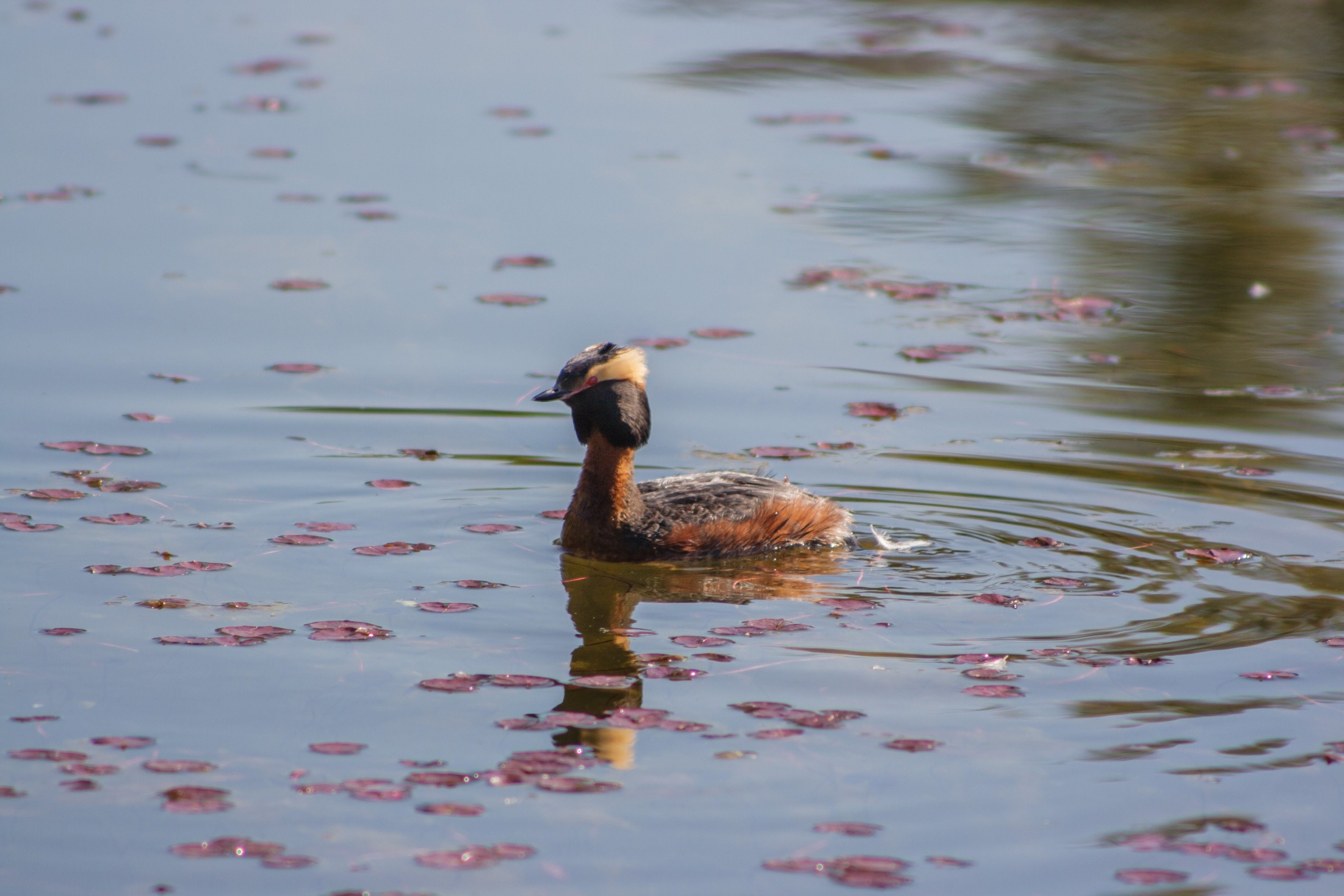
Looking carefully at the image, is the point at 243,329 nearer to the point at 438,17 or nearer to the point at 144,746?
the point at 144,746

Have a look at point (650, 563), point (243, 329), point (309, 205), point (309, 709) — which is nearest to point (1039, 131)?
point (309, 205)

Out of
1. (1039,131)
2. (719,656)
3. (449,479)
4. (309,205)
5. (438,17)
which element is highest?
(438,17)

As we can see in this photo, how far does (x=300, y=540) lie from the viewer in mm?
8492

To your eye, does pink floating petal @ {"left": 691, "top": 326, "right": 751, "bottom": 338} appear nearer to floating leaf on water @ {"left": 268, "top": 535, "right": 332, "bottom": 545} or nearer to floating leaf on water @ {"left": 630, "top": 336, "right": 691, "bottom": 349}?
floating leaf on water @ {"left": 630, "top": 336, "right": 691, "bottom": 349}

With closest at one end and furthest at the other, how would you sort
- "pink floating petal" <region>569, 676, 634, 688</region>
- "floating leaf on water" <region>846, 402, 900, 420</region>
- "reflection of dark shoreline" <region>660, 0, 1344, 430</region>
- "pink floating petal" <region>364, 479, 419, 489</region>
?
"pink floating petal" <region>569, 676, 634, 688</region>, "pink floating petal" <region>364, 479, 419, 489</region>, "floating leaf on water" <region>846, 402, 900, 420</region>, "reflection of dark shoreline" <region>660, 0, 1344, 430</region>

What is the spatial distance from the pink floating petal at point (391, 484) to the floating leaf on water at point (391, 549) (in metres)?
0.92

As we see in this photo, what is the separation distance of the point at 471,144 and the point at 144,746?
11.7 meters

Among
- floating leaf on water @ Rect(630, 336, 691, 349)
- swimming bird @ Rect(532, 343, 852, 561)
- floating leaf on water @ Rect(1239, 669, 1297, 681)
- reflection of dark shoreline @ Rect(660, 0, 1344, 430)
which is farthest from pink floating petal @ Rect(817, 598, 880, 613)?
floating leaf on water @ Rect(630, 336, 691, 349)

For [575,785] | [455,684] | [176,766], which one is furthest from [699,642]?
[176,766]

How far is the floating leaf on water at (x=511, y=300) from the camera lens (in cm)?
1247

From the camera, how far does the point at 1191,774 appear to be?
605 centimetres

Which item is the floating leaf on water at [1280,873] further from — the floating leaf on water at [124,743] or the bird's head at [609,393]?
the bird's head at [609,393]

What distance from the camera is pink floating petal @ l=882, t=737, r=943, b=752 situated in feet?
20.3

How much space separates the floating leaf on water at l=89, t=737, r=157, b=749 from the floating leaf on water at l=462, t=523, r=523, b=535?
9.83 feet
